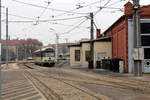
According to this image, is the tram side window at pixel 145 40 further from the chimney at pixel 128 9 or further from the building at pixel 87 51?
the building at pixel 87 51

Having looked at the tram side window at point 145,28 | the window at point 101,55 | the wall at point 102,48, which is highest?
the tram side window at point 145,28

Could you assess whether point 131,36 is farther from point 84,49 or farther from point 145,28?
point 84,49

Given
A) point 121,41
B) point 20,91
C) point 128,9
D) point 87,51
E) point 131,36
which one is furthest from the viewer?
point 87,51

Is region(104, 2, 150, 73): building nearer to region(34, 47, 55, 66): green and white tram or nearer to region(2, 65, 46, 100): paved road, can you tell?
region(2, 65, 46, 100): paved road

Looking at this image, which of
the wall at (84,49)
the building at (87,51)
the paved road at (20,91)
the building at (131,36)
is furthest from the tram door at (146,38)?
the wall at (84,49)

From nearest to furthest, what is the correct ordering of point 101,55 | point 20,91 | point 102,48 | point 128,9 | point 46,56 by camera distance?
point 20,91 → point 128,9 → point 102,48 → point 101,55 → point 46,56

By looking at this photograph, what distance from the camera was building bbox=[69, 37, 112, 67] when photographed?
2031 inches

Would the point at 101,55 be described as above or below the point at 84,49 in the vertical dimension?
below

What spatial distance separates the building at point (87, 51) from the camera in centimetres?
5159

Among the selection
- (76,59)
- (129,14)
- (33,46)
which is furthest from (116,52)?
(33,46)

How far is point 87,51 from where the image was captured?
5825 cm

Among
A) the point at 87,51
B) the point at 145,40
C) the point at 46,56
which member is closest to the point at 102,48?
the point at 87,51

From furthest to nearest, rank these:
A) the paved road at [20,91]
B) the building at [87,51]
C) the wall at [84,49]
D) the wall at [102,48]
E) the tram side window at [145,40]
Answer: the wall at [84,49] → the building at [87,51] → the wall at [102,48] → the tram side window at [145,40] → the paved road at [20,91]

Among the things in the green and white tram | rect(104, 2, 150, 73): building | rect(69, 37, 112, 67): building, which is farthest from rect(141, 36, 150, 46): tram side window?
the green and white tram
